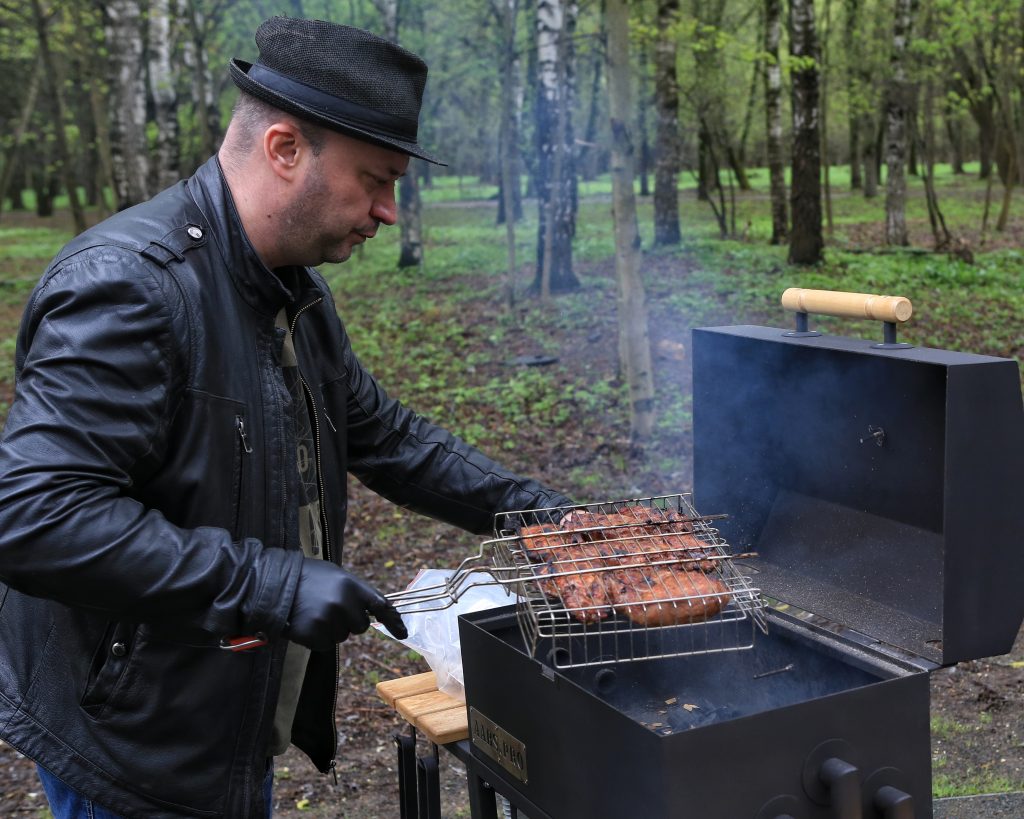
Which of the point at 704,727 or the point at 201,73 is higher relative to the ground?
the point at 201,73

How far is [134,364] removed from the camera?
1938 mm

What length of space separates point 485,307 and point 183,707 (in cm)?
1184

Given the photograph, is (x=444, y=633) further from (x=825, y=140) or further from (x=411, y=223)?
(x=825, y=140)

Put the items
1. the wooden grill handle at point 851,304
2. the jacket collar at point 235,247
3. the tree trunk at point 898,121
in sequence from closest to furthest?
the jacket collar at point 235,247, the wooden grill handle at point 851,304, the tree trunk at point 898,121

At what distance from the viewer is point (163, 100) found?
11.4m

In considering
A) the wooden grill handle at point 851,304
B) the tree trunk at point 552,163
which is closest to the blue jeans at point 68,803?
the wooden grill handle at point 851,304

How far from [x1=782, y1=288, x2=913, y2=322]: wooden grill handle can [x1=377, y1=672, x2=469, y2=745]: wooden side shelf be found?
4.86ft

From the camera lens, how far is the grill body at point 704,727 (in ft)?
5.98

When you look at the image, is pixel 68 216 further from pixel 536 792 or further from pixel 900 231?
pixel 536 792

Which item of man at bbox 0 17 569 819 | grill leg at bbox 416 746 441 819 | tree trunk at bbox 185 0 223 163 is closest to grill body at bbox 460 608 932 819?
grill leg at bbox 416 746 441 819

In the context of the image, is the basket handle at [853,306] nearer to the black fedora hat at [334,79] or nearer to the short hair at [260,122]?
the black fedora hat at [334,79]

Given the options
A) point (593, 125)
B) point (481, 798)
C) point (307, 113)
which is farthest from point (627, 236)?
point (593, 125)

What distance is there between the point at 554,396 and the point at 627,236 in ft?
7.77

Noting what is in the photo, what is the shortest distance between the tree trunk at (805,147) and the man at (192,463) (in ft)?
40.1
